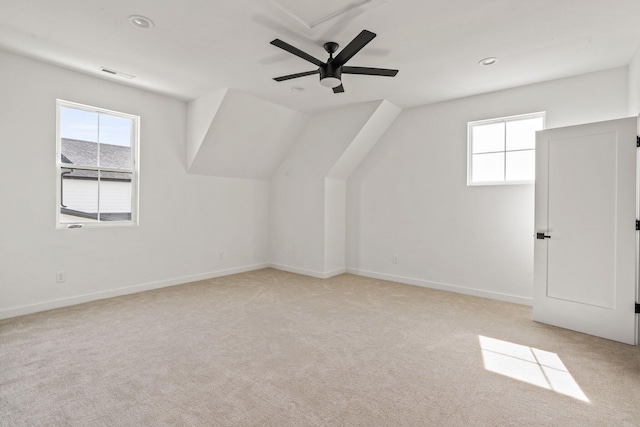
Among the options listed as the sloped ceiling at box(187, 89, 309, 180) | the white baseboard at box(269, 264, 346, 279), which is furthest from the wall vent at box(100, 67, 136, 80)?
the white baseboard at box(269, 264, 346, 279)

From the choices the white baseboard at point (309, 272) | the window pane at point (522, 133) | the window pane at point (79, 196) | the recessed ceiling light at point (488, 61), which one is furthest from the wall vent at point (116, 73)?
the window pane at point (522, 133)

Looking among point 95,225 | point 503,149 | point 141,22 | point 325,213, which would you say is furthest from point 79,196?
point 503,149

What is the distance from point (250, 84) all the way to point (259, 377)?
3.35m

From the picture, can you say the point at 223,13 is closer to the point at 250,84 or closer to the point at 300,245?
the point at 250,84

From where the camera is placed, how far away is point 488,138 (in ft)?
14.3

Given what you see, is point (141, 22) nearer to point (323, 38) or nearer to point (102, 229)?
point (323, 38)

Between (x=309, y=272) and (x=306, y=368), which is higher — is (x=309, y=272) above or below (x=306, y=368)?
above

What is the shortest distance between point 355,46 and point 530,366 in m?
2.84

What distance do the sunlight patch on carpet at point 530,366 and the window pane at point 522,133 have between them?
2.56m

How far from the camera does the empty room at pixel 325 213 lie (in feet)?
7.14

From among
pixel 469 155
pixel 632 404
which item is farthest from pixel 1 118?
pixel 632 404

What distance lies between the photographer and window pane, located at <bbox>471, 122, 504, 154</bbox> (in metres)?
4.27

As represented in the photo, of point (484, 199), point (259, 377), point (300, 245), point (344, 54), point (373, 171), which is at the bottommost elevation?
point (259, 377)

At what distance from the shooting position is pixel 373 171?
5371 millimetres
